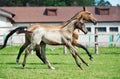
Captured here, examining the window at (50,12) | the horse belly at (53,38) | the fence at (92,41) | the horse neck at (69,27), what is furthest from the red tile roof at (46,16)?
the horse belly at (53,38)

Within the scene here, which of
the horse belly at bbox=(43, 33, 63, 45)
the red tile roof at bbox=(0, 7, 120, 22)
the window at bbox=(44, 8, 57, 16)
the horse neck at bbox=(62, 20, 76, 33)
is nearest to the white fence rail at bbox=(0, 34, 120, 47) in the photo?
the horse neck at bbox=(62, 20, 76, 33)

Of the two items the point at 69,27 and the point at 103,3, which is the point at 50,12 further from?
the point at 103,3

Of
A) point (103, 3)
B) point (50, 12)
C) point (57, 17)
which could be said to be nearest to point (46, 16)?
point (50, 12)

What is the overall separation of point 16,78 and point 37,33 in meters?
2.84

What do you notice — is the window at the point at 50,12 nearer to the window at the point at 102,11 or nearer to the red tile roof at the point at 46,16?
the red tile roof at the point at 46,16

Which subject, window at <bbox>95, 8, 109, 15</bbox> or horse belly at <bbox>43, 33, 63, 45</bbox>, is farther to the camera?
window at <bbox>95, 8, 109, 15</bbox>

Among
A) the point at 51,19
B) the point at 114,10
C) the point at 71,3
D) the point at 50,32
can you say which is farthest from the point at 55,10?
the point at 50,32

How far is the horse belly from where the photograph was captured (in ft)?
37.6

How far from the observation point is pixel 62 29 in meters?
11.8

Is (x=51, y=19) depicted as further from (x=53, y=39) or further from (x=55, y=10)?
(x=53, y=39)

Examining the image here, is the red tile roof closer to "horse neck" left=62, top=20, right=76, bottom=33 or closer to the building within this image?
the building

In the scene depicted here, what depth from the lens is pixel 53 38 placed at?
11.5 meters

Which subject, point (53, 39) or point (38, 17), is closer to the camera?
point (53, 39)

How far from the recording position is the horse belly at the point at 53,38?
451 inches
